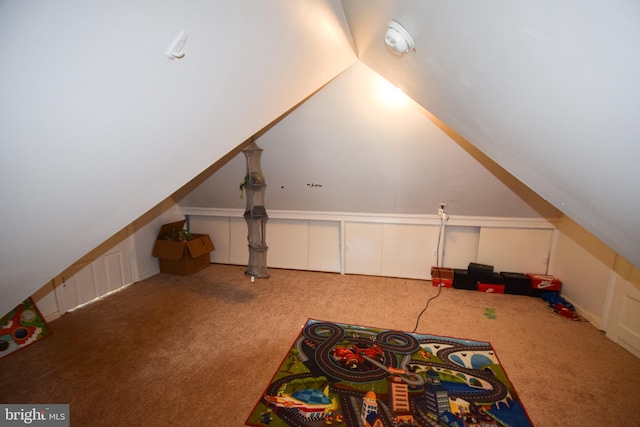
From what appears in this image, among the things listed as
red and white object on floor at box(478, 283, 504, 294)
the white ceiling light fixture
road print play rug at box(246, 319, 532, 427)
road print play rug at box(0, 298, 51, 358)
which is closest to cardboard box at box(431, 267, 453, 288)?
red and white object on floor at box(478, 283, 504, 294)

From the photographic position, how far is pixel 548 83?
2.42 ft

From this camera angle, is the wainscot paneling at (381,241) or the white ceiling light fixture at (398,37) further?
the wainscot paneling at (381,241)

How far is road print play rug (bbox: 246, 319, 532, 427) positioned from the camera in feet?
5.75

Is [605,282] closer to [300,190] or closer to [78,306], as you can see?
[300,190]

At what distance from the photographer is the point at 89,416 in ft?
5.69

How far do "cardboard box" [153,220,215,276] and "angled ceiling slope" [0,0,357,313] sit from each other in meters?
2.23

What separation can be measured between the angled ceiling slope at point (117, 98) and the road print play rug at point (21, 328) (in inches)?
49.8

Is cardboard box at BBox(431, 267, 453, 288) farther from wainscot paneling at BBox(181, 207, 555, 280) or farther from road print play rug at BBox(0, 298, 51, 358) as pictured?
road print play rug at BBox(0, 298, 51, 358)

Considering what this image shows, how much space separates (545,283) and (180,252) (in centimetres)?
460

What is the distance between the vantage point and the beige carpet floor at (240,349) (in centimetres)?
182

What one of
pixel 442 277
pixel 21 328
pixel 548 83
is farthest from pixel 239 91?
pixel 442 277

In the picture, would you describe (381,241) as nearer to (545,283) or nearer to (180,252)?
(545,283)

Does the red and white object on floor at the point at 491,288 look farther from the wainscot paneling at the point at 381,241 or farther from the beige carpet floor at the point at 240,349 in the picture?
the wainscot paneling at the point at 381,241

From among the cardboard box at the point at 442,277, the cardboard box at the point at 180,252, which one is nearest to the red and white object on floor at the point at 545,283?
the cardboard box at the point at 442,277
